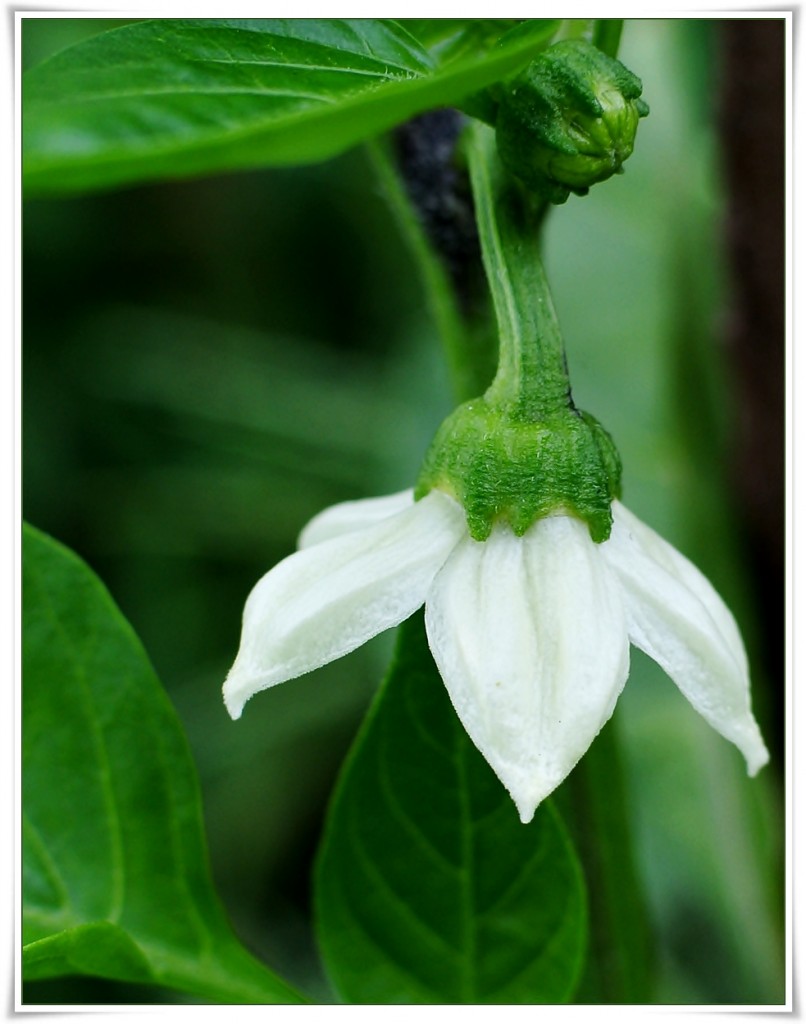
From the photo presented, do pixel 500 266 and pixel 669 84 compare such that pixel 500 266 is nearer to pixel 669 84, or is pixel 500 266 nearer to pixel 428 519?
pixel 428 519

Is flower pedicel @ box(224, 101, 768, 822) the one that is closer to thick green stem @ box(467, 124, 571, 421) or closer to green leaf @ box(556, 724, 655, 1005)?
thick green stem @ box(467, 124, 571, 421)

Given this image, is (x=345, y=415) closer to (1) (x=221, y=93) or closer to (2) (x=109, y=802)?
(2) (x=109, y=802)

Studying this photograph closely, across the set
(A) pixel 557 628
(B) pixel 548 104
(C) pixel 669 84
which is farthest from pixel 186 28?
(C) pixel 669 84

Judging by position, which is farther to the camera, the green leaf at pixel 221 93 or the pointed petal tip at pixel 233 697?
the pointed petal tip at pixel 233 697

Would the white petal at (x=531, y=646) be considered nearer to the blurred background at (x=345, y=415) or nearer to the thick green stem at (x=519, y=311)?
the thick green stem at (x=519, y=311)

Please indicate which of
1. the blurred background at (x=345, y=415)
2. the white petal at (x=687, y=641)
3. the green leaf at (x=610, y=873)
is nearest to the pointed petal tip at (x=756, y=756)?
the white petal at (x=687, y=641)

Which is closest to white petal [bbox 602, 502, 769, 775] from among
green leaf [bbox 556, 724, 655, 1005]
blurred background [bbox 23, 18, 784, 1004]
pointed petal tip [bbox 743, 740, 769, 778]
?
pointed petal tip [bbox 743, 740, 769, 778]
